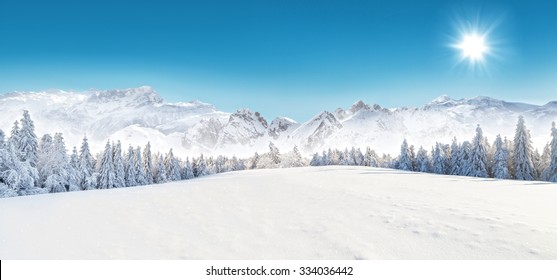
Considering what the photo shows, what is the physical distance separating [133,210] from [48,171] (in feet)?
105

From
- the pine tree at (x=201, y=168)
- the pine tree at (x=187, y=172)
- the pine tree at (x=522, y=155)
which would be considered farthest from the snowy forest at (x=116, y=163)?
the pine tree at (x=201, y=168)

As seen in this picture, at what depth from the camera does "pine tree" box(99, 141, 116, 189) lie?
49.4m

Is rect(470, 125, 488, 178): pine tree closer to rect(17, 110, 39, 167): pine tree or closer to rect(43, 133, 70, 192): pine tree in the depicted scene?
rect(43, 133, 70, 192): pine tree

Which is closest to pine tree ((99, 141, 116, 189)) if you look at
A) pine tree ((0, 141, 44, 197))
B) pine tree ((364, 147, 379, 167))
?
pine tree ((0, 141, 44, 197))

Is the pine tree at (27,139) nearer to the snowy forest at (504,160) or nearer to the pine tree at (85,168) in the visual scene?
the pine tree at (85,168)

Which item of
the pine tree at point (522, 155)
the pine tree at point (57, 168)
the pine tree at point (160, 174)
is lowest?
the pine tree at point (160, 174)

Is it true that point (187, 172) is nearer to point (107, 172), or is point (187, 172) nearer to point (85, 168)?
point (107, 172)

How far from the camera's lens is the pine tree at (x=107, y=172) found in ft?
162

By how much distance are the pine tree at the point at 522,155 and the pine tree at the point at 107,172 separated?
189ft

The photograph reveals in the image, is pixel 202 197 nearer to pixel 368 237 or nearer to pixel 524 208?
pixel 368 237

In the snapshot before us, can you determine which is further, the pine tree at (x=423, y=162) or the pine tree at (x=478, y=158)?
the pine tree at (x=423, y=162)

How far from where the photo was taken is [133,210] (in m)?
9.80

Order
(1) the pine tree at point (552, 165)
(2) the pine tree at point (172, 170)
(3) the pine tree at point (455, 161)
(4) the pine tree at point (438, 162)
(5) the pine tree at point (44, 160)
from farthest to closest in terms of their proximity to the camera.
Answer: (2) the pine tree at point (172, 170), (4) the pine tree at point (438, 162), (3) the pine tree at point (455, 161), (1) the pine tree at point (552, 165), (5) the pine tree at point (44, 160)
